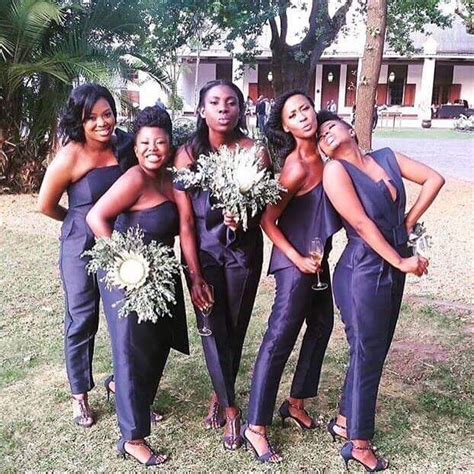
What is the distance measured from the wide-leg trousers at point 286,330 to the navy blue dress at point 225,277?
146 millimetres

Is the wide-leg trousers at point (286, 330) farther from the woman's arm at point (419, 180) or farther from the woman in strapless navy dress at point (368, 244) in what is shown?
the woman's arm at point (419, 180)

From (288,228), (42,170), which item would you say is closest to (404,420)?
(288,228)

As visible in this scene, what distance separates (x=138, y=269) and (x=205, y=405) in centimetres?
136

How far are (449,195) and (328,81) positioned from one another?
23466 mm

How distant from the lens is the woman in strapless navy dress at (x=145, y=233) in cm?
269

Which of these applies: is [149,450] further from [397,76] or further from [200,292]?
[397,76]

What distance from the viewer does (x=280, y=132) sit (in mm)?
2779

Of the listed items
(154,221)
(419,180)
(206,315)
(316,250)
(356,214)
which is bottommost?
(206,315)

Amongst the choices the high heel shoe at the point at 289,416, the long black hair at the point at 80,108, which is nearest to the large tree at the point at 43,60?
the long black hair at the point at 80,108

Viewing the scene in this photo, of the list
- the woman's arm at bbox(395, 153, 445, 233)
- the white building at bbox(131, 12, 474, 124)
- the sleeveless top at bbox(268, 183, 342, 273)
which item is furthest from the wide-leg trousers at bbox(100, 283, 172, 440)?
the white building at bbox(131, 12, 474, 124)

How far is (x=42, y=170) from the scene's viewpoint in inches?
418

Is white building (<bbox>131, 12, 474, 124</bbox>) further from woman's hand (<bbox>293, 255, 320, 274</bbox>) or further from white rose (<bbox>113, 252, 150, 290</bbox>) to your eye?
white rose (<bbox>113, 252, 150, 290</bbox>)

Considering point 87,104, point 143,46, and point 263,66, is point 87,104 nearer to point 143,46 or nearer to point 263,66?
point 143,46

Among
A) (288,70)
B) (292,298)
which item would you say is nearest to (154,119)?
(292,298)
